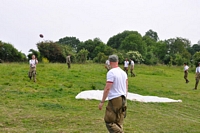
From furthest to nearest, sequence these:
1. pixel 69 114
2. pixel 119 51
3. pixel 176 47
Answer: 1. pixel 176 47
2. pixel 119 51
3. pixel 69 114

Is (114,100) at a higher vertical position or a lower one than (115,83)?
lower

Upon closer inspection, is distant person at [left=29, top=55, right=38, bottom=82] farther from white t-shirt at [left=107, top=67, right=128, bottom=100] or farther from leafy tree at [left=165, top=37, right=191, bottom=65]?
leafy tree at [left=165, top=37, right=191, bottom=65]

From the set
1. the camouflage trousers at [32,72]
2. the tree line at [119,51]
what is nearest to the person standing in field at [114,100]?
the camouflage trousers at [32,72]

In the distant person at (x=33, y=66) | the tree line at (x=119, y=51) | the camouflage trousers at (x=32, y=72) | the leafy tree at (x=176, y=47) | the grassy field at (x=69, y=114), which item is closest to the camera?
the grassy field at (x=69, y=114)

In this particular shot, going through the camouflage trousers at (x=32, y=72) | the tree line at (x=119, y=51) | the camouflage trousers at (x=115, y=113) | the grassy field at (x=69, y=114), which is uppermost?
the tree line at (x=119, y=51)

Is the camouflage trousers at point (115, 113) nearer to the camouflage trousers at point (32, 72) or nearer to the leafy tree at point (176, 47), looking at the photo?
the camouflage trousers at point (32, 72)

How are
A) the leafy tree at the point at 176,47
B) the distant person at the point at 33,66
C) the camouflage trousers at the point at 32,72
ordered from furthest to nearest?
the leafy tree at the point at 176,47 < the camouflage trousers at the point at 32,72 < the distant person at the point at 33,66

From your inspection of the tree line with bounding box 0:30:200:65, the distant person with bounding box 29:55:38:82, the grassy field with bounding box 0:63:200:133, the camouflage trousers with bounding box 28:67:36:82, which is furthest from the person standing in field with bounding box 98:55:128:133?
the tree line with bounding box 0:30:200:65

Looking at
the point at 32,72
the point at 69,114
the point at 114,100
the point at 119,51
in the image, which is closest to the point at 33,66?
the point at 32,72

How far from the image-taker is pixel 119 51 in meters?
63.8

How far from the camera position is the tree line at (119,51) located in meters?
40.9

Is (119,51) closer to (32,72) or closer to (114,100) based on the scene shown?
(32,72)

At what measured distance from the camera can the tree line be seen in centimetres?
4088

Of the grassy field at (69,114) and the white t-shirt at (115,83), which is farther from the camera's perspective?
the grassy field at (69,114)
